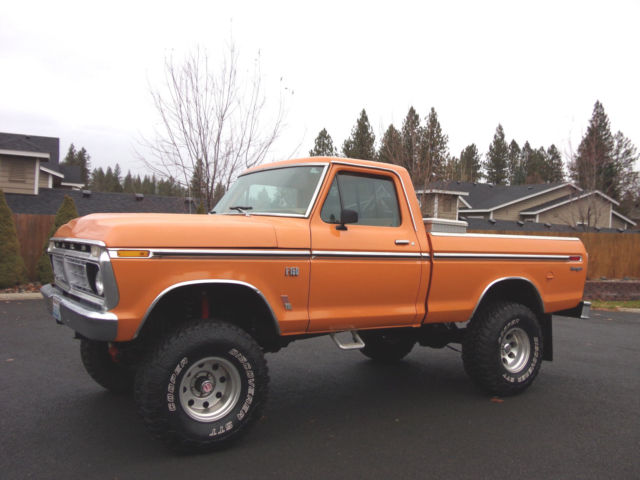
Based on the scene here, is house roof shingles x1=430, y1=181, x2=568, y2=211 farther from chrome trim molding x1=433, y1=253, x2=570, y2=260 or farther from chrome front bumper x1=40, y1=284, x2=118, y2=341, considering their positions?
chrome front bumper x1=40, y1=284, x2=118, y2=341

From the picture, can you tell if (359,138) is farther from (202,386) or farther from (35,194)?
(202,386)

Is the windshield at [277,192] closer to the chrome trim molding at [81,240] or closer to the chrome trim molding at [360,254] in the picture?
the chrome trim molding at [360,254]

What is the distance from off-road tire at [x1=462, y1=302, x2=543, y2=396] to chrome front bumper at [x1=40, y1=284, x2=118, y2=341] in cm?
346

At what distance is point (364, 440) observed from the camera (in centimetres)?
413

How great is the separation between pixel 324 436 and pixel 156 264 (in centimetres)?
193

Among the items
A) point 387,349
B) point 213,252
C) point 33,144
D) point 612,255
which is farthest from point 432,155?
point 33,144

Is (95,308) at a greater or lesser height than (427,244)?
lesser

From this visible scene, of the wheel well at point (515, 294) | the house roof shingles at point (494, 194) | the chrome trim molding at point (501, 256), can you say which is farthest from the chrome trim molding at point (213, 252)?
the house roof shingles at point (494, 194)

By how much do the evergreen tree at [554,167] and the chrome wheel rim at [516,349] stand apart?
7256 cm

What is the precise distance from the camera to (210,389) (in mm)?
3846

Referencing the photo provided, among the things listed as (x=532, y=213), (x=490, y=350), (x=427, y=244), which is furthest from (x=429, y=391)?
(x=532, y=213)

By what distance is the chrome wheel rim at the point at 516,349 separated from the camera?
5469mm

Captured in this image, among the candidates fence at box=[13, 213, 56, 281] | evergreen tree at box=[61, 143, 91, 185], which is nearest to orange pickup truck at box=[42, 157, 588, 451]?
fence at box=[13, 213, 56, 281]

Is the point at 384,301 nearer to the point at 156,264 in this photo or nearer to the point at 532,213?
the point at 156,264
